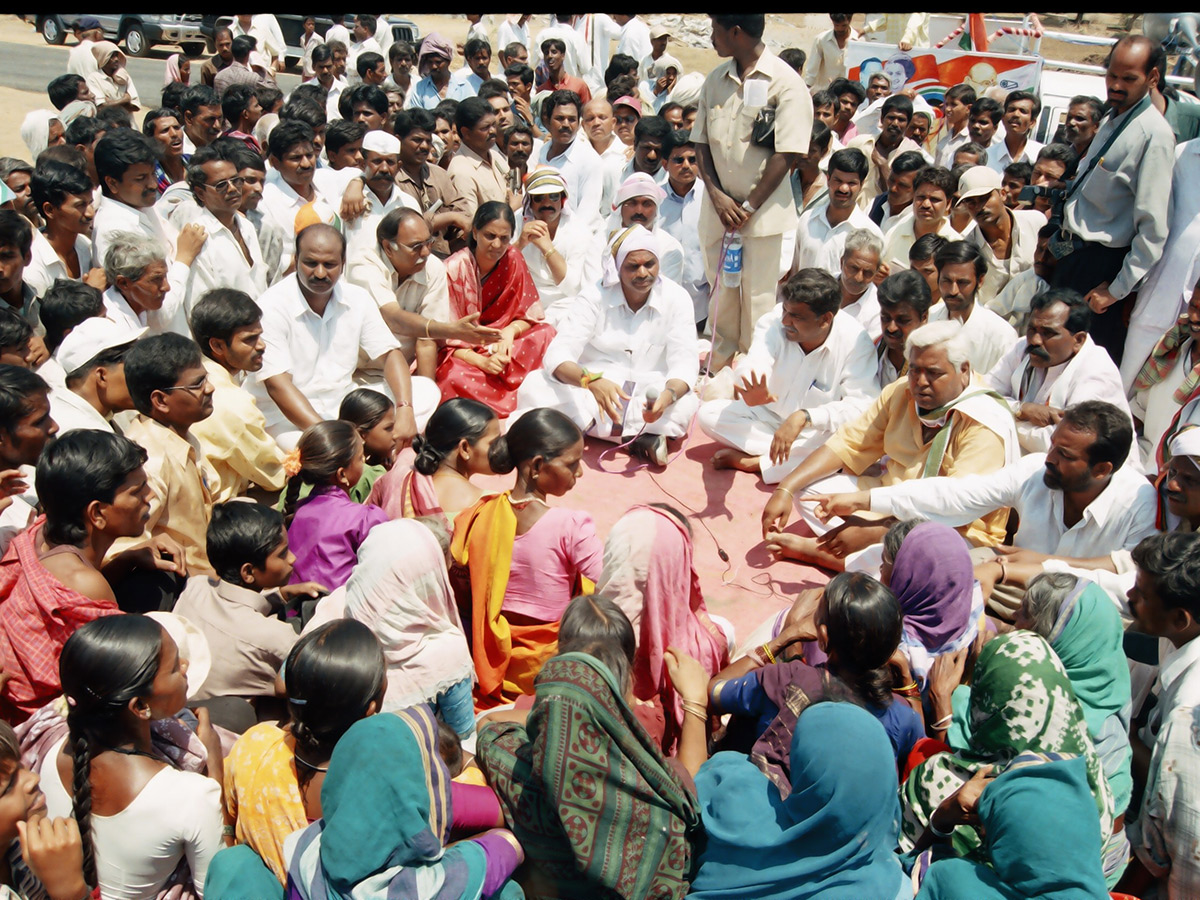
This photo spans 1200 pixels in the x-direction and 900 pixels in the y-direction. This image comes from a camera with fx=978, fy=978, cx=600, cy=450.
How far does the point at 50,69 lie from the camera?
17719 millimetres

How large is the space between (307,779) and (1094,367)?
162 inches

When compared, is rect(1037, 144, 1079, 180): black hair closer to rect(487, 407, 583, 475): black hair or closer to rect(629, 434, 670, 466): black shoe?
rect(629, 434, 670, 466): black shoe

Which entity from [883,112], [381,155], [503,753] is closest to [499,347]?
[381,155]

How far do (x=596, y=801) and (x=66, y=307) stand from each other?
11.7 feet

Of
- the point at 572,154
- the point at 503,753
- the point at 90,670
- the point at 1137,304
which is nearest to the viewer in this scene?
the point at 90,670

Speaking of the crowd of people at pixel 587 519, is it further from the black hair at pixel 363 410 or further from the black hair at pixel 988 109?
the black hair at pixel 988 109

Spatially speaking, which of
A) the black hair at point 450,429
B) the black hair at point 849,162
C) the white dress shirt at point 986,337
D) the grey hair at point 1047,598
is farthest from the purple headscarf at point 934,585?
the black hair at point 849,162

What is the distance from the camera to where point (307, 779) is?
98.9 inches

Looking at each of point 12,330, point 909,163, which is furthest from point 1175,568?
point 909,163

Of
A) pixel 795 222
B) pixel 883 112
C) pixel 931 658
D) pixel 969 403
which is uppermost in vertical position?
pixel 883 112

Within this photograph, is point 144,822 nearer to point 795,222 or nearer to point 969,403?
point 969,403

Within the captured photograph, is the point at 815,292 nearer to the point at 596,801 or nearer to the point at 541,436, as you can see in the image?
the point at 541,436

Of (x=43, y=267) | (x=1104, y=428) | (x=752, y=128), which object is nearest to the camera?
(x=1104, y=428)

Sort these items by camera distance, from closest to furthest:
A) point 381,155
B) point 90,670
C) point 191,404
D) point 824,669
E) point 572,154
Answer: point 90,670, point 824,669, point 191,404, point 381,155, point 572,154
